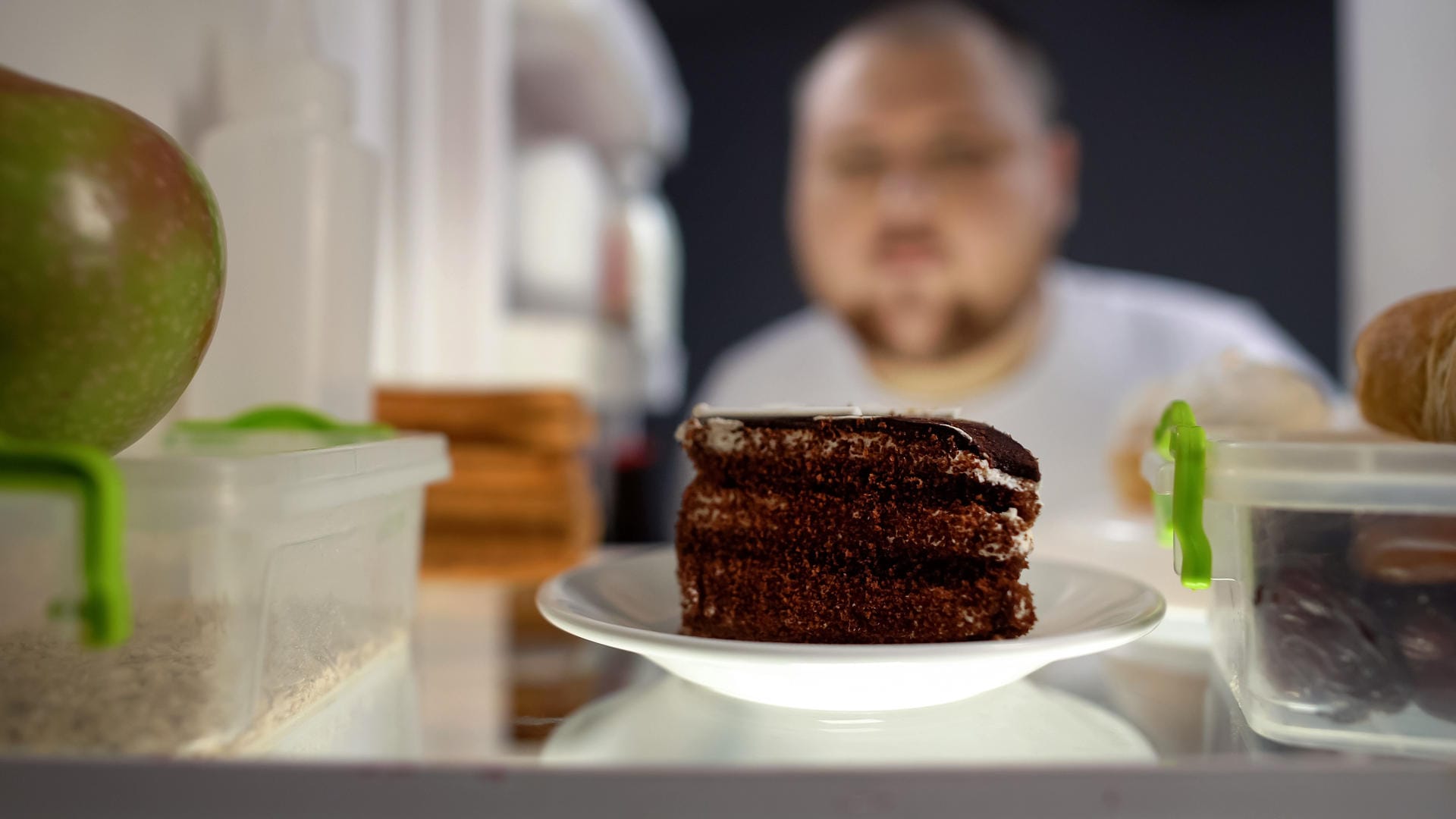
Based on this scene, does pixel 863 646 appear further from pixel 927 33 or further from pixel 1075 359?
pixel 927 33

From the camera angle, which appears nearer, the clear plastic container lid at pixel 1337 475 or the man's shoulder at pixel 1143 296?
the clear plastic container lid at pixel 1337 475

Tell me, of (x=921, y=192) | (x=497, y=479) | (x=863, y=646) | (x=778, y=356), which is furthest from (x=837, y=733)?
(x=921, y=192)

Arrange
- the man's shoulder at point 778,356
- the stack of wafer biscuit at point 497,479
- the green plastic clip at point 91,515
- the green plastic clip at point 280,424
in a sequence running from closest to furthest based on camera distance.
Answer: the green plastic clip at point 91,515
the green plastic clip at point 280,424
the stack of wafer biscuit at point 497,479
the man's shoulder at point 778,356

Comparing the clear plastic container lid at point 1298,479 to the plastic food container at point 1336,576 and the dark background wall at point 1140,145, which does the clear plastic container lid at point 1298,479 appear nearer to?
the plastic food container at point 1336,576

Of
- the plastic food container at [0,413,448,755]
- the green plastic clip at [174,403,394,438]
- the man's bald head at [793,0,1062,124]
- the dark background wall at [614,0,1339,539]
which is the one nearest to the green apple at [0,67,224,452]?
the plastic food container at [0,413,448,755]

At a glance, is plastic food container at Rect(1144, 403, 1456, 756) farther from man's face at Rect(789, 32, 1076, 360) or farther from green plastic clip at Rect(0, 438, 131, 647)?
man's face at Rect(789, 32, 1076, 360)

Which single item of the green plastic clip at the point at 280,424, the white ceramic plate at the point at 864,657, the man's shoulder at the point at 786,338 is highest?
the man's shoulder at the point at 786,338

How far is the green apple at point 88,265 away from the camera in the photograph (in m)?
0.28

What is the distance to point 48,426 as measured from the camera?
0.30 m

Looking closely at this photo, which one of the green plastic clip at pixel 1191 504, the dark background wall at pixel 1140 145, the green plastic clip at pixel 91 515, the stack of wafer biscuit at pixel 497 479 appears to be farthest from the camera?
the dark background wall at pixel 1140 145

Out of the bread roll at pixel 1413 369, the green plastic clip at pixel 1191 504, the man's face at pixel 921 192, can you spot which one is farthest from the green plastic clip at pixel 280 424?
the man's face at pixel 921 192

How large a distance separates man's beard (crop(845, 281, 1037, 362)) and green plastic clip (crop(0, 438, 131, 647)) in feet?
4.12

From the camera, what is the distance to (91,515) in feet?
0.77

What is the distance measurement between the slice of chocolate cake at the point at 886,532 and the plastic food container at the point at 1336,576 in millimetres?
74
